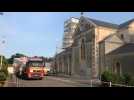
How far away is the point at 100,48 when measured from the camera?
138 feet

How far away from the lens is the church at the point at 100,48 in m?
36.2

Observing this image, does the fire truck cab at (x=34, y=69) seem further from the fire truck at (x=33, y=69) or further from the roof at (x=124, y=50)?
the roof at (x=124, y=50)

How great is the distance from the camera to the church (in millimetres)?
36156

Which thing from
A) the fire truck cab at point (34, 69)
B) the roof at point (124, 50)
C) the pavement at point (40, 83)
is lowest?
the pavement at point (40, 83)

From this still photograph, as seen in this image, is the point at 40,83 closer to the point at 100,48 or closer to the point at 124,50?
the point at 124,50

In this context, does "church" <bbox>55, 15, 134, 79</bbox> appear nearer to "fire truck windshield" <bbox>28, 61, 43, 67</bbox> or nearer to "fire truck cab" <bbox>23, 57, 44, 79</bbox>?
"fire truck cab" <bbox>23, 57, 44, 79</bbox>

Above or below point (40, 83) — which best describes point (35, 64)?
above

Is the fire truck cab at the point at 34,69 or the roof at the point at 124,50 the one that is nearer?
the fire truck cab at the point at 34,69

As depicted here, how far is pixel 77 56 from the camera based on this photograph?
48719 millimetres

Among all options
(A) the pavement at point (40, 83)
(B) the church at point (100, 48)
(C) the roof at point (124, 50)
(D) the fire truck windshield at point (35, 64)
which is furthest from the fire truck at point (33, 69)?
(C) the roof at point (124, 50)

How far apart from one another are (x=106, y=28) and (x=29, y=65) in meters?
26.1

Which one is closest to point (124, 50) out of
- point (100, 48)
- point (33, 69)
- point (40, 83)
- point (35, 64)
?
point (100, 48)
